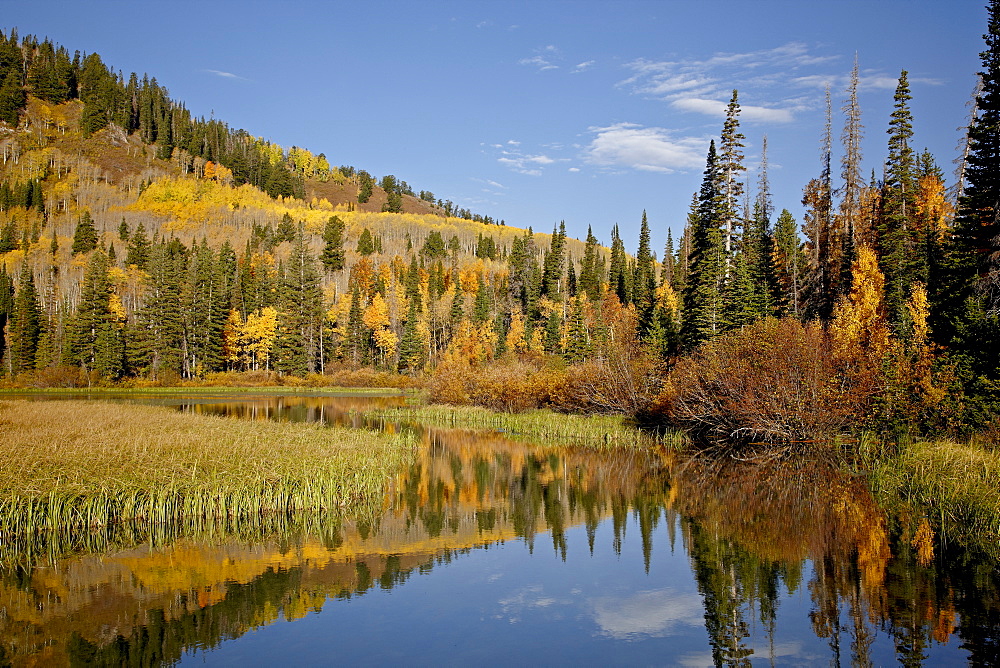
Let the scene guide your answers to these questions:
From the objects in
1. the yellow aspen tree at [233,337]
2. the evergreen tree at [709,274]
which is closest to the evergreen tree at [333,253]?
the yellow aspen tree at [233,337]

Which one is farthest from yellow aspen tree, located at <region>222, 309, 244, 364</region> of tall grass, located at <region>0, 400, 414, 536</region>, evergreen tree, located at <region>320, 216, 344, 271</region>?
tall grass, located at <region>0, 400, 414, 536</region>

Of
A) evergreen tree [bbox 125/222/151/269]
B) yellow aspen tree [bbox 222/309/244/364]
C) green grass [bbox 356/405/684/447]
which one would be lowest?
green grass [bbox 356/405/684/447]

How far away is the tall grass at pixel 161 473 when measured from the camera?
1474cm

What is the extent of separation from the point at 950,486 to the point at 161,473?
20027mm

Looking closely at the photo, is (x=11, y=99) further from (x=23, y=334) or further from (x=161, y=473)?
(x=161, y=473)

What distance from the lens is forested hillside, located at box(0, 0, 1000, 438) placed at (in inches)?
981

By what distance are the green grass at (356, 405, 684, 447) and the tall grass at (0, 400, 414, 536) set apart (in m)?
12.3

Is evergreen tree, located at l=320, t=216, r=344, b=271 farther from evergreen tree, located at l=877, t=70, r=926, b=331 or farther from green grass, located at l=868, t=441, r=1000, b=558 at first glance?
green grass, located at l=868, t=441, r=1000, b=558

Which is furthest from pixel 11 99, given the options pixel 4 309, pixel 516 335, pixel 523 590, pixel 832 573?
pixel 832 573

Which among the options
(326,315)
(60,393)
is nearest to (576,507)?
(60,393)

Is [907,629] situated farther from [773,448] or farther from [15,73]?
[15,73]

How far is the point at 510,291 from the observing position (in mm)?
104312

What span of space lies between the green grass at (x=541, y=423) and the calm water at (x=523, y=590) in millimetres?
12006

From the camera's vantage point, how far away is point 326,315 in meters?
91.4
